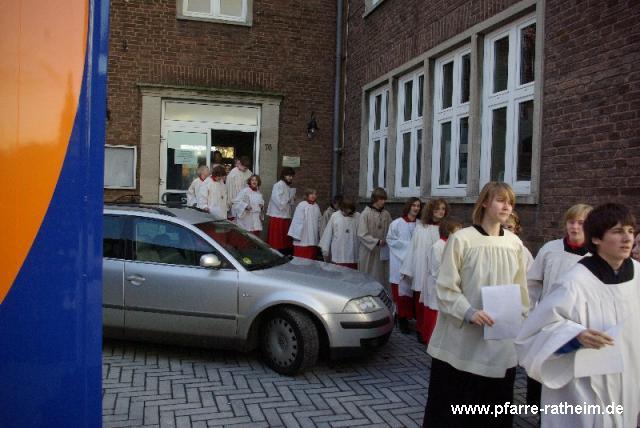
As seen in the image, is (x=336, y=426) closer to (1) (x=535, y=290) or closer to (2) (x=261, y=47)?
(1) (x=535, y=290)

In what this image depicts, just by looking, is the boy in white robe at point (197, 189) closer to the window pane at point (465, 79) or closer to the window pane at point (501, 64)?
the window pane at point (465, 79)

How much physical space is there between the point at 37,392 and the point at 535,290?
3.56m

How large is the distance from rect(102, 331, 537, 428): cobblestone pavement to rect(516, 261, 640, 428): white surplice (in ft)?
7.08

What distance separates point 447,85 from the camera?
964 cm

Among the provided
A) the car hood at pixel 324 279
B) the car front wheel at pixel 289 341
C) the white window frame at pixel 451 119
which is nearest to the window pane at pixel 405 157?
the white window frame at pixel 451 119

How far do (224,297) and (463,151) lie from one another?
478 centimetres

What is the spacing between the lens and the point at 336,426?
459 cm

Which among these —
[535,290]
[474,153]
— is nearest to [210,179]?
[474,153]

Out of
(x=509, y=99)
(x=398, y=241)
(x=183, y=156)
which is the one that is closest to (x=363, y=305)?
(x=398, y=241)

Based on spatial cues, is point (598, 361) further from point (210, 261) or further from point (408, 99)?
point (408, 99)

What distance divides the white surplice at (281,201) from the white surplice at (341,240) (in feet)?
9.05

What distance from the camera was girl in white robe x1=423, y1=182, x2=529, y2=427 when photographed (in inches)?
140

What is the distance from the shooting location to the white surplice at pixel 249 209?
11445mm

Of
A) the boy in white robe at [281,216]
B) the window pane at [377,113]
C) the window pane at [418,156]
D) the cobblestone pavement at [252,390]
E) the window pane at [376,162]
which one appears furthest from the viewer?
the window pane at [377,113]
